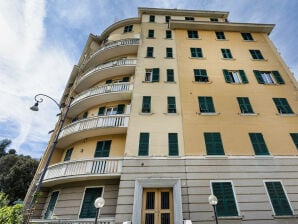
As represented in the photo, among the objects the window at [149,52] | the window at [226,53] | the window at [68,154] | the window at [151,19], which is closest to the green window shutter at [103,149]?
the window at [68,154]

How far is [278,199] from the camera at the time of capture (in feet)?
33.3

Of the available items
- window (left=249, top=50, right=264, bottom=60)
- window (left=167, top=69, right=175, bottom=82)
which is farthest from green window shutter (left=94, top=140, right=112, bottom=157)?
window (left=249, top=50, right=264, bottom=60)

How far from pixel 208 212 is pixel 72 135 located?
11163 mm

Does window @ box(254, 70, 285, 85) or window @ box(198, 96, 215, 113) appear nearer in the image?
window @ box(198, 96, 215, 113)

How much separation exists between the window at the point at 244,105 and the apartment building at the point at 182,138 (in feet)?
0.38

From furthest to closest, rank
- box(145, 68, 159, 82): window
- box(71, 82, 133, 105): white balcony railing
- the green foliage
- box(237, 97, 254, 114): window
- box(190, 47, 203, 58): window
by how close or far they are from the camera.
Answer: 1. box(190, 47, 203, 58): window
2. box(145, 68, 159, 82): window
3. box(71, 82, 133, 105): white balcony railing
4. box(237, 97, 254, 114): window
5. the green foliage

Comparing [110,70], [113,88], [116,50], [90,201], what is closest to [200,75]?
[113,88]

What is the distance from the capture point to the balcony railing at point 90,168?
1104 centimetres

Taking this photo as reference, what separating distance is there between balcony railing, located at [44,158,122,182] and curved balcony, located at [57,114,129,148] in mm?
2498

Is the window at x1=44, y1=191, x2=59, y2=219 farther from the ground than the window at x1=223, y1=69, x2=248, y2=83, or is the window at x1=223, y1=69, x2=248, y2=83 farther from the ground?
the window at x1=223, y1=69, x2=248, y2=83

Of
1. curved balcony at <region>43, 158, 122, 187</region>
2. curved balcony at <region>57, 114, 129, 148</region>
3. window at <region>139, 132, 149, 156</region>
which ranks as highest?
curved balcony at <region>57, 114, 129, 148</region>

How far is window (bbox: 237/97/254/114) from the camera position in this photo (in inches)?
543

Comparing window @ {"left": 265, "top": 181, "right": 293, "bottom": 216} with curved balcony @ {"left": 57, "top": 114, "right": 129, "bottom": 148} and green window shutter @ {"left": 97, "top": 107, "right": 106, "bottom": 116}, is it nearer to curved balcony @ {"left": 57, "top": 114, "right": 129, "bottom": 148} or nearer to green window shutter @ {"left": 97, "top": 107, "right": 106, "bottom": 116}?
curved balcony @ {"left": 57, "top": 114, "right": 129, "bottom": 148}

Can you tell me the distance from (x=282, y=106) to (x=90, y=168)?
51.0 ft
